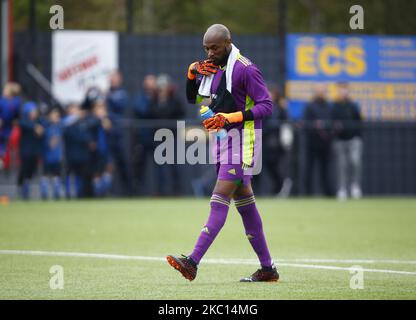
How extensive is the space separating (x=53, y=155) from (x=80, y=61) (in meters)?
2.35

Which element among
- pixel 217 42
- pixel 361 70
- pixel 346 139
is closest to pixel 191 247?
pixel 217 42

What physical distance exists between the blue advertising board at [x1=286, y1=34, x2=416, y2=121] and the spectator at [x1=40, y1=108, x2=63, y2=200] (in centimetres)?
572

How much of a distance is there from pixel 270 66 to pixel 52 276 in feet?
52.3

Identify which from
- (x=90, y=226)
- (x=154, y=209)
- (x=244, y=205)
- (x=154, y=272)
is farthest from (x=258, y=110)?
(x=154, y=209)

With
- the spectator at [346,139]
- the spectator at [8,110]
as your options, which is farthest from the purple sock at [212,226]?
the spectator at [346,139]

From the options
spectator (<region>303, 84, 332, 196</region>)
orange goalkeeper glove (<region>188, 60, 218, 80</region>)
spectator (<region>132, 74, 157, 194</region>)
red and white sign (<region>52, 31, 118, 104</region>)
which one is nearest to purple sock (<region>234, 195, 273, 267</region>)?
orange goalkeeper glove (<region>188, 60, 218, 80</region>)

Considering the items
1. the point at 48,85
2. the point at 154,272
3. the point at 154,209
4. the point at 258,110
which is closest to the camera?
the point at 258,110

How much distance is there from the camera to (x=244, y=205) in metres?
9.35

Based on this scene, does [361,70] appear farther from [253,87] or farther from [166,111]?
[253,87]

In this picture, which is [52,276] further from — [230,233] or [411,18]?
[411,18]

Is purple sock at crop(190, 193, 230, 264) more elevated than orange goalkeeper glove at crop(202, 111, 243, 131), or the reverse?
orange goalkeeper glove at crop(202, 111, 243, 131)

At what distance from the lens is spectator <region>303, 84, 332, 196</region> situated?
926 inches

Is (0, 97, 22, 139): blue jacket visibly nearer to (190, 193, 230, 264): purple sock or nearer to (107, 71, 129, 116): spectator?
(107, 71, 129, 116): spectator
